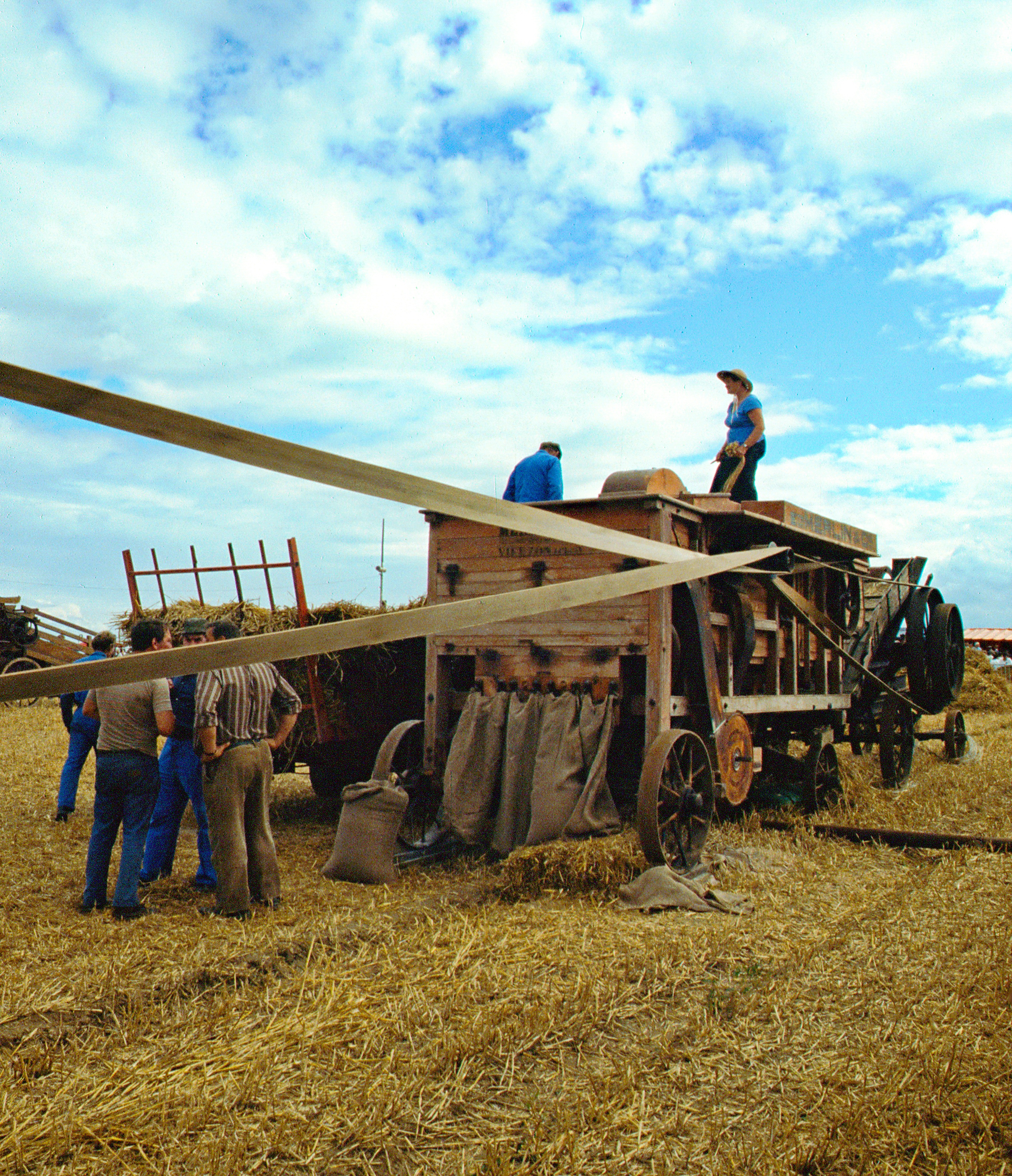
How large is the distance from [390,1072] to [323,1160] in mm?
521

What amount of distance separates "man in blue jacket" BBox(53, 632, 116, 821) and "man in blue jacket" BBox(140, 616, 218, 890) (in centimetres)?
119

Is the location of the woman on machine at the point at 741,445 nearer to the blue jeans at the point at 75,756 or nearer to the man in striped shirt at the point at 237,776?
the man in striped shirt at the point at 237,776

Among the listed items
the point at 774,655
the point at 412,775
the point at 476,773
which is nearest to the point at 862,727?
the point at 774,655

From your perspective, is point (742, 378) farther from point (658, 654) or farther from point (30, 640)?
point (30, 640)

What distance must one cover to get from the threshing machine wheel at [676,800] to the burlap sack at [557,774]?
0.52 meters

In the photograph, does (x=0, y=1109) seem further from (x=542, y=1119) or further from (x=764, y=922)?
(x=764, y=922)

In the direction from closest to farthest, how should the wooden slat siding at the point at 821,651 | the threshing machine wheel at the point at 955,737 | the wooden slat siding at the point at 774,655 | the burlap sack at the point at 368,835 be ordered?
the burlap sack at the point at 368,835 < the wooden slat siding at the point at 774,655 < the wooden slat siding at the point at 821,651 < the threshing machine wheel at the point at 955,737

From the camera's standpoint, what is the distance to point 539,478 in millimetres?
8406

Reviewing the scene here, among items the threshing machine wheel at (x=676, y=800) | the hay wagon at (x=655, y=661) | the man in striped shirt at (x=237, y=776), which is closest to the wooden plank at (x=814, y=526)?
the hay wagon at (x=655, y=661)

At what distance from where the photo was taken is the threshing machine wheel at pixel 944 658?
9641 mm

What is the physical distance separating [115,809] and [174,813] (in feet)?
3.01

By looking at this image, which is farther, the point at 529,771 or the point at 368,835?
the point at 529,771

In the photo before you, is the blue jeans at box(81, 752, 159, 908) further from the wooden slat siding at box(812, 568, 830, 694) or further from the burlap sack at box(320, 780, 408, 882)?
the wooden slat siding at box(812, 568, 830, 694)

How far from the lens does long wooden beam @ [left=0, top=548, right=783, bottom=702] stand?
7.07 feet
